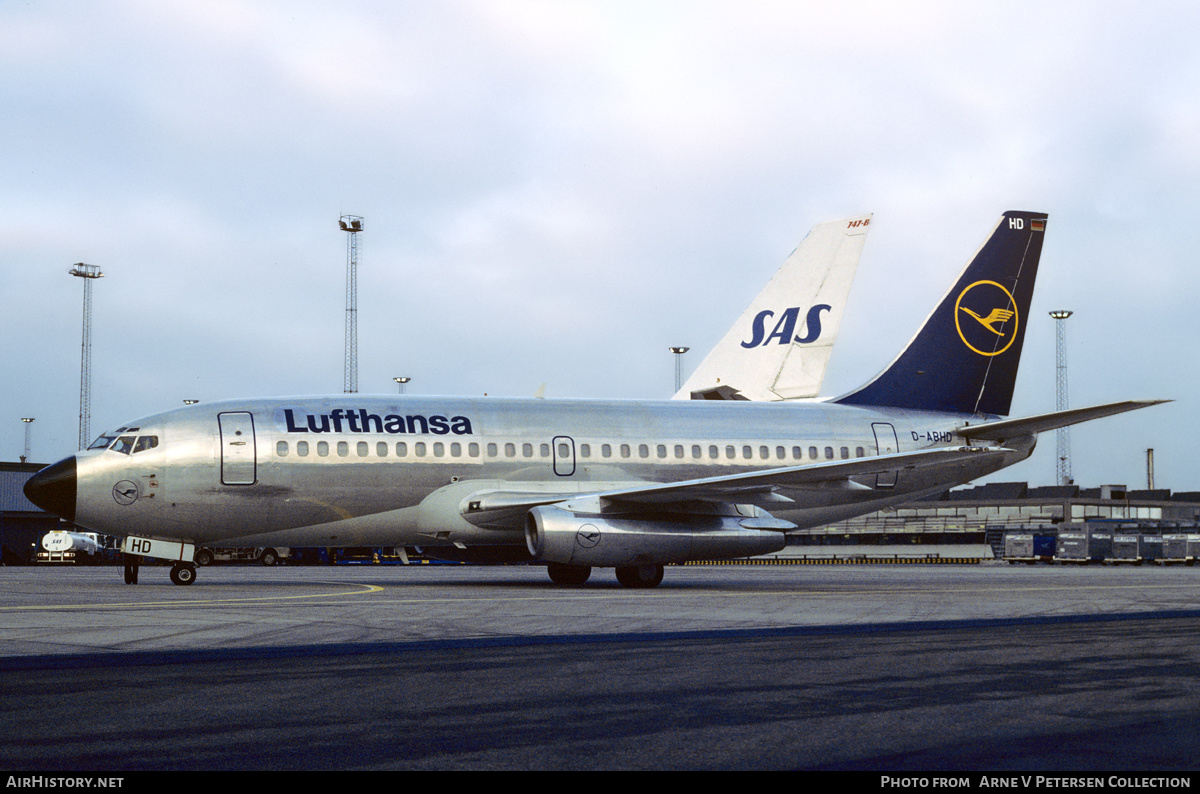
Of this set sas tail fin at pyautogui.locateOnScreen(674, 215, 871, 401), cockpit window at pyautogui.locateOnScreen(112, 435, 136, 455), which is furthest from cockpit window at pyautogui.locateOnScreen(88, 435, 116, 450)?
sas tail fin at pyautogui.locateOnScreen(674, 215, 871, 401)

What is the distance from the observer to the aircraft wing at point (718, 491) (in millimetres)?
22531

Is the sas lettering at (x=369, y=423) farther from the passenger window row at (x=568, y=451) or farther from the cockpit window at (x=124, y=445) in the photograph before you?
the cockpit window at (x=124, y=445)

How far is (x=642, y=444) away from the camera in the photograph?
25797mm

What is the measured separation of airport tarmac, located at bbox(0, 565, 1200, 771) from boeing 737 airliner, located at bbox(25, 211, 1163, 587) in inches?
268

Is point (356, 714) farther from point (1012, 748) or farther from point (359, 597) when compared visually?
point (359, 597)

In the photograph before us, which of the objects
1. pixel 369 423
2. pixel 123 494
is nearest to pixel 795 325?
pixel 369 423

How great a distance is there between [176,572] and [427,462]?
543 cm

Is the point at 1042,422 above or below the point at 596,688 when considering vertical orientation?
above

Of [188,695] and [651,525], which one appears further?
[651,525]

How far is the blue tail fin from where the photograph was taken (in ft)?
95.7

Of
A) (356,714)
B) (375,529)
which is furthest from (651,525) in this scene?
(356,714)

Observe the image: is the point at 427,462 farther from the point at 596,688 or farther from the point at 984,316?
the point at 596,688

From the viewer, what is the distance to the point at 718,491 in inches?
911
